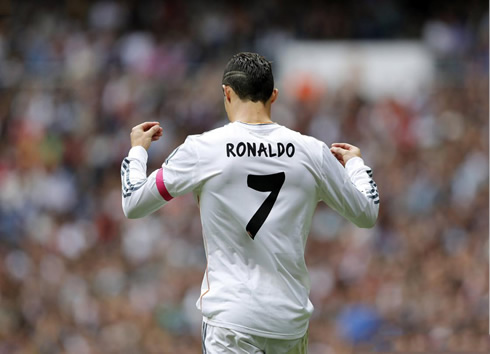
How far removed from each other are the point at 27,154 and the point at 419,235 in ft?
19.5

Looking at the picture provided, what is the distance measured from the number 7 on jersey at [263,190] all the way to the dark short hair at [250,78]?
33cm

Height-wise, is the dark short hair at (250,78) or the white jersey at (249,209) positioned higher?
the dark short hair at (250,78)

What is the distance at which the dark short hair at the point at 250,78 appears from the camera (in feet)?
12.0

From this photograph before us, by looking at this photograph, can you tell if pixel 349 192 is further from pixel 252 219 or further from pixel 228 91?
pixel 228 91

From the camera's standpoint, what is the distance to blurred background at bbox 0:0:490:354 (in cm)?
1068

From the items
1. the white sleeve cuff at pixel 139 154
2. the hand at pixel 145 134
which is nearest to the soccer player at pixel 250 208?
the white sleeve cuff at pixel 139 154

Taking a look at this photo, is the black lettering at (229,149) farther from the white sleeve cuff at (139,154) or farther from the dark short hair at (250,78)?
the white sleeve cuff at (139,154)

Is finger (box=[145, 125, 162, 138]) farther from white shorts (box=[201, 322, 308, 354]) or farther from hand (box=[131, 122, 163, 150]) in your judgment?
white shorts (box=[201, 322, 308, 354])

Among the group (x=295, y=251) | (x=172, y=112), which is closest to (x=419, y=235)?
(x=172, y=112)

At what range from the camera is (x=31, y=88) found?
1460cm

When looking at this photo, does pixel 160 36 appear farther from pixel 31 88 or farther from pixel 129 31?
pixel 31 88

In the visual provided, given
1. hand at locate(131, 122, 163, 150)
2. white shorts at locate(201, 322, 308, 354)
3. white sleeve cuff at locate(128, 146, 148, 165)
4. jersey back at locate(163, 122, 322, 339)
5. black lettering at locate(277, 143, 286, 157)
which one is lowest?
white shorts at locate(201, 322, 308, 354)

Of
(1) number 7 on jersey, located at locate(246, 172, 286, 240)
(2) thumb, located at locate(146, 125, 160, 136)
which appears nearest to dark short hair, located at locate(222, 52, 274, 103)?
(1) number 7 on jersey, located at locate(246, 172, 286, 240)

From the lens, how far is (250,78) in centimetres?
367
